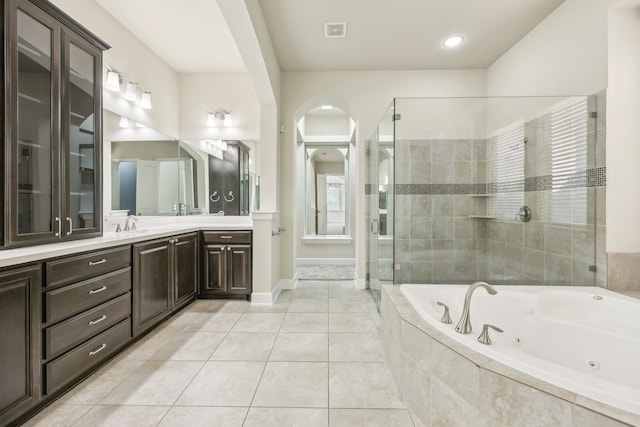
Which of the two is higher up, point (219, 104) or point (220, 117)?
point (219, 104)

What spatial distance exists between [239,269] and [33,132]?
80.5 inches

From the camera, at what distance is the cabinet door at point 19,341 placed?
1.28 m

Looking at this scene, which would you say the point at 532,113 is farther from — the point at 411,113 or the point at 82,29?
the point at 82,29

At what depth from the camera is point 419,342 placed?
1438 mm

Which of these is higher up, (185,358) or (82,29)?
(82,29)

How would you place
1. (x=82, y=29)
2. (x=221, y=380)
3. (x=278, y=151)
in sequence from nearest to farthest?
(x=221, y=380), (x=82, y=29), (x=278, y=151)

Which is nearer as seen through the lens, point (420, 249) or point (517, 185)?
point (517, 185)

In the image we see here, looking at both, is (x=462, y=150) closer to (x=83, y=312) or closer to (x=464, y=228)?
(x=464, y=228)

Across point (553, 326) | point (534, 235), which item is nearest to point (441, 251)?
point (534, 235)

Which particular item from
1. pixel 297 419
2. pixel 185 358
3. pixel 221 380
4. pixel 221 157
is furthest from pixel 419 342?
pixel 221 157

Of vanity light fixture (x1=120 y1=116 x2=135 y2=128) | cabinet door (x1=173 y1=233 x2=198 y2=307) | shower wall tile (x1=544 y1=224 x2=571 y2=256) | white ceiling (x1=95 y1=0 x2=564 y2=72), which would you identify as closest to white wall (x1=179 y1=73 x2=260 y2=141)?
white ceiling (x1=95 y1=0 x2=564 y2=72)

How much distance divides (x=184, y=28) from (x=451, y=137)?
2980mm

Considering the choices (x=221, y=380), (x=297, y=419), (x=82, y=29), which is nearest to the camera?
(x=297, y=419)

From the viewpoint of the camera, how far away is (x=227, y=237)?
319 centimetres
